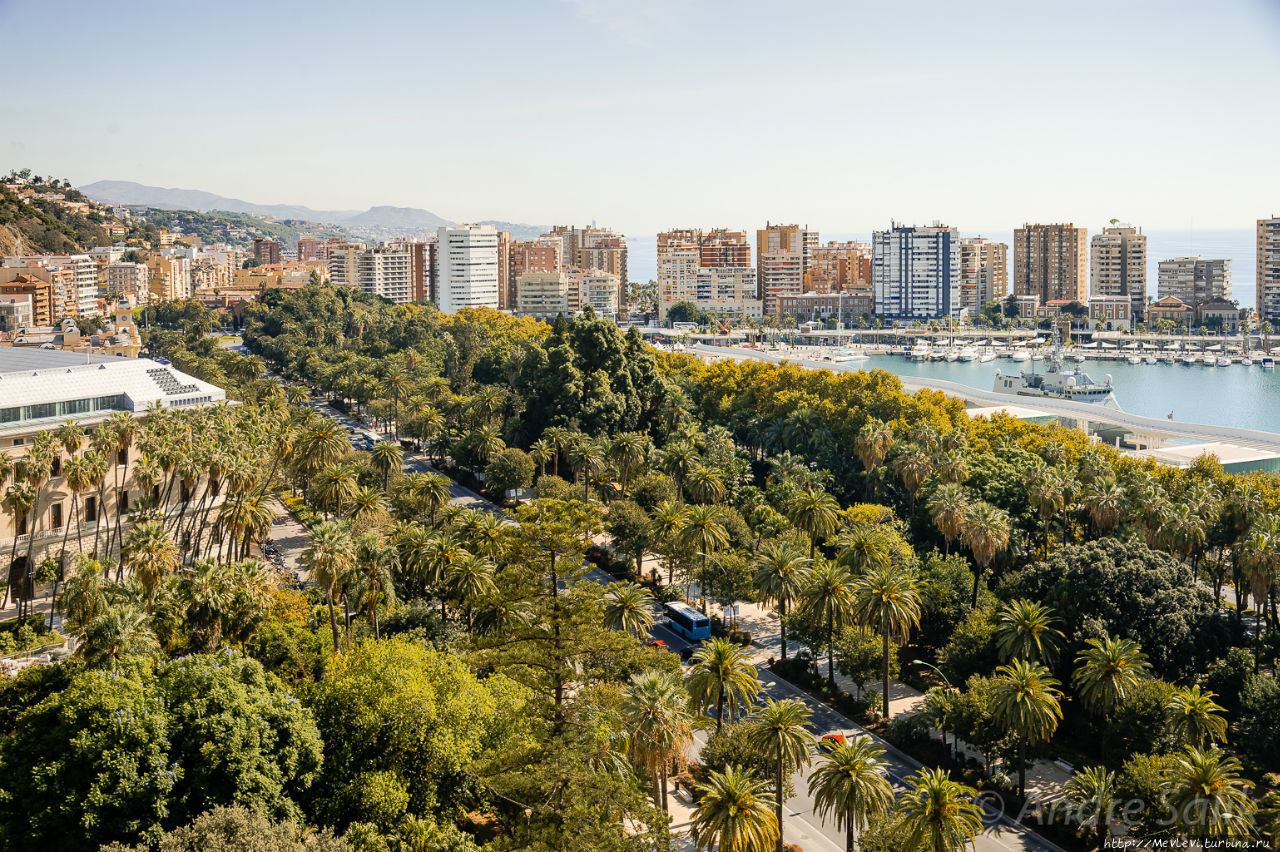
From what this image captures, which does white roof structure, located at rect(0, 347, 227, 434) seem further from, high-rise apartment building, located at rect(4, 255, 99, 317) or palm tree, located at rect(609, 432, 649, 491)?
high-rise apartment building, located at rect(4, 255, 99, 317)

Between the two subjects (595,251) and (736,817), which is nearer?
(736,817)

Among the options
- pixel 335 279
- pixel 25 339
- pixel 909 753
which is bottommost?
pixel 909 753

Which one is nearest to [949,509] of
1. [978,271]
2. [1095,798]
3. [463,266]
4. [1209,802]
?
[1095,798]

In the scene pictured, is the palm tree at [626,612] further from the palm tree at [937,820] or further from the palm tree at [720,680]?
the palm tree at [937,820]

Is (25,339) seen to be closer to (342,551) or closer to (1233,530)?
(342,551)


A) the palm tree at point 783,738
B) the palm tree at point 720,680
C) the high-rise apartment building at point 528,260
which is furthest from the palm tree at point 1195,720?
the high-rise apartment building at point 528,260

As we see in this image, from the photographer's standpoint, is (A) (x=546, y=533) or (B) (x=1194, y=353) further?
(B) (x=1194, y=353)

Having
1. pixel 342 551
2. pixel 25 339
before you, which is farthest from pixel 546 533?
pixel 25 339

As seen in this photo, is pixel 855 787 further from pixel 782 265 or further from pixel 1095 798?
pixel 782 265
